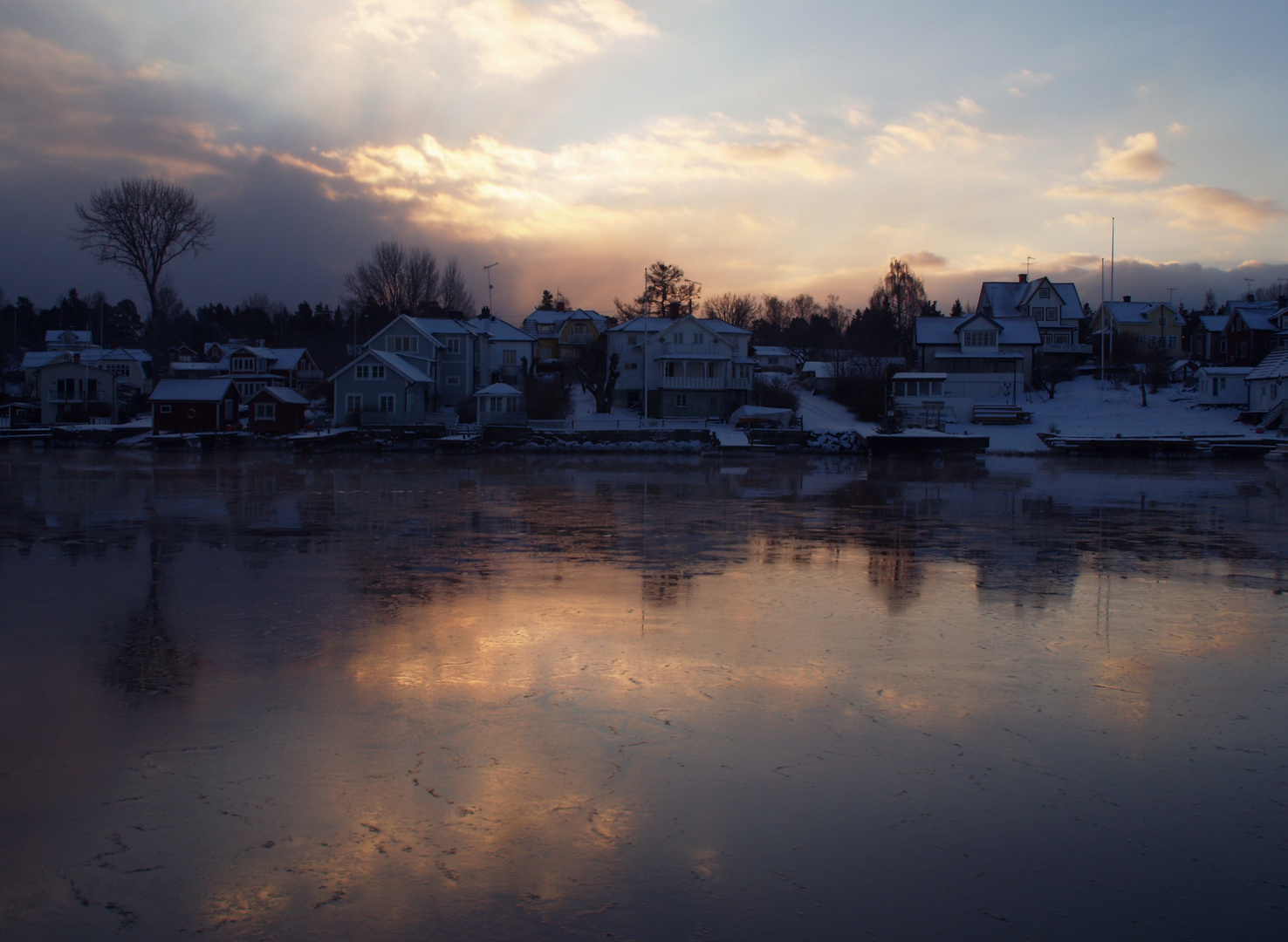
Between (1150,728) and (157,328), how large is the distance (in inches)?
2713

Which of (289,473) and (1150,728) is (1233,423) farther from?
(1150,728)

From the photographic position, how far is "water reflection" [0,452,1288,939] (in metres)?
4.63

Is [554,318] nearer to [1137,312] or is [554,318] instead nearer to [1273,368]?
[1137,312]

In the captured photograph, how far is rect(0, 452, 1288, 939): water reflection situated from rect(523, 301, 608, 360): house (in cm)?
5827

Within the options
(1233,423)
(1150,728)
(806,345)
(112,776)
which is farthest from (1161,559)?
(806,345)

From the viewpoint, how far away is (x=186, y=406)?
187 ft

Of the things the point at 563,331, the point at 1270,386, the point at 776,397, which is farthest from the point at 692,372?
the point at 1270,386

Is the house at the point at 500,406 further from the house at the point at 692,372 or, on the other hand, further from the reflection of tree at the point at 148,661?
the reflection of tree at the point at 148,661

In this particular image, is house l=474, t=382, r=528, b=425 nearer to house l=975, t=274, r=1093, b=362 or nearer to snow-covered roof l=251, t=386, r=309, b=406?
snow-covered roof l=251, t=386, r=309, b=406

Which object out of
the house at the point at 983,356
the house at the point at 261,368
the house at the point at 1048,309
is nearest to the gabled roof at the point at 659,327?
the house at the point at 983,356

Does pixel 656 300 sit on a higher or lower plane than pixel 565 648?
higher

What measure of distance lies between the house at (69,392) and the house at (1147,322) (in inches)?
2989

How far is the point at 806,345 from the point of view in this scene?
112312 mm

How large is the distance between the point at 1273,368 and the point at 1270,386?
1080 millimetres
